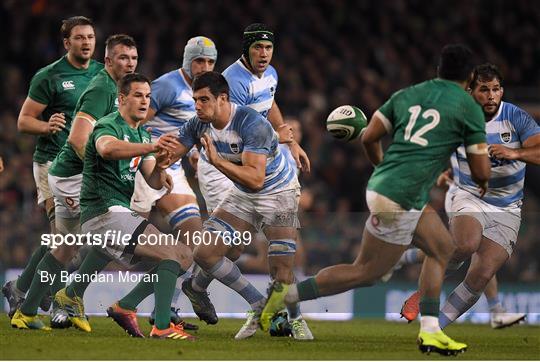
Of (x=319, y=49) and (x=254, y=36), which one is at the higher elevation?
(x=254, y=36)

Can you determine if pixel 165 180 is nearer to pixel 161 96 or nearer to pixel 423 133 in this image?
pixel 161 96

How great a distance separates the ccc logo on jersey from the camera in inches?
364

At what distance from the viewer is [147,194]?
35.3 feet

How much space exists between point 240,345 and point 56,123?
264 cm

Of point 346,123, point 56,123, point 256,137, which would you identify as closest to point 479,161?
point 346,123

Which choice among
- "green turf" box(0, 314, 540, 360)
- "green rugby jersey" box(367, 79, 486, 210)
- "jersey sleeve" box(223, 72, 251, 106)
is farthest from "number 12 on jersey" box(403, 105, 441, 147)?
"jersey sleeve" box(223, 72, 251, 106)

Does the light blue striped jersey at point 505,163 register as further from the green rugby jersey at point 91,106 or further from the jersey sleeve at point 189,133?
the green rugby jersey at point 91,106

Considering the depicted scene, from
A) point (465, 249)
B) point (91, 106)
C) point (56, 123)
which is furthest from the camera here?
point (56, 123)

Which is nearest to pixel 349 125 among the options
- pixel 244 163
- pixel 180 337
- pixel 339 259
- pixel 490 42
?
pixel 244 163

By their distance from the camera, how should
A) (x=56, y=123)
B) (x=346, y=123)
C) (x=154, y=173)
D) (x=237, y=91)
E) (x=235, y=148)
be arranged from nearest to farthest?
(x=346, y=123) → (x=235, y=148) → (x=154, y=173) → (x=56, y=123) → (x=237, y=91)

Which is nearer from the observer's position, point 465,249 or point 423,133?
point 423,133

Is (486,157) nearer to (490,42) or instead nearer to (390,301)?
(390,301)

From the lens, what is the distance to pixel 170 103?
424 inches

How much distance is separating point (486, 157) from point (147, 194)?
3618 millimetres
